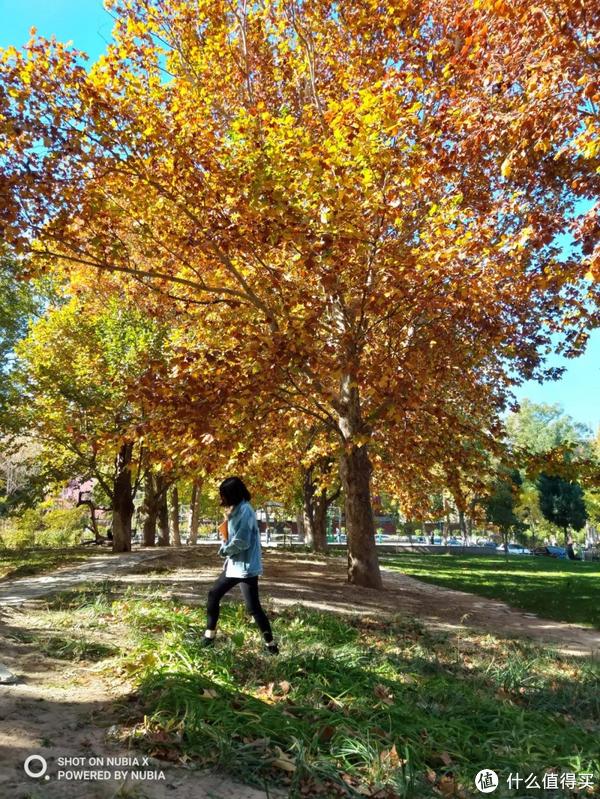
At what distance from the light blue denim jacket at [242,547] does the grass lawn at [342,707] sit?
0.70 m

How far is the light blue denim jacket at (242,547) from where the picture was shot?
18.9 ft

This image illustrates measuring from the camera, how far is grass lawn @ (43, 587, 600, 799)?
3.35 m

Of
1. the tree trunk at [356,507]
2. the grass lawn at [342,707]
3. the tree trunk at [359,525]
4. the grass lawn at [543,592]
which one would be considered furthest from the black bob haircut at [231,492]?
the grass lawn at [543,592]

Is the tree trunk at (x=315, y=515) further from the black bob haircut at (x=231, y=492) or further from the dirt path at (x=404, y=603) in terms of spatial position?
the black bob haircut at (x=231, y=492)

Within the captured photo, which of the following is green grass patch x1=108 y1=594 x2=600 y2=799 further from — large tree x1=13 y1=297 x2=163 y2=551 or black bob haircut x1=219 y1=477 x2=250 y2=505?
large tree x1=13 y1=297 x2=163 y2=551

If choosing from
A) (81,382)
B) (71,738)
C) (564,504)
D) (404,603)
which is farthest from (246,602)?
(564,504)

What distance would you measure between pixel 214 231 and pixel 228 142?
1669 millimetres

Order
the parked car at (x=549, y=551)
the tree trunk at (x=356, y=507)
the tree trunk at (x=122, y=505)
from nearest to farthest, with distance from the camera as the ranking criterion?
→ the tree trunk at (x=356, y=507), the tree trunk at (x=122, y=505), the parked car at (x=549, y=551)

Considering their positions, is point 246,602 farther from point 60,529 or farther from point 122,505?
point 60,529

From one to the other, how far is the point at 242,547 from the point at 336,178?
566 cm

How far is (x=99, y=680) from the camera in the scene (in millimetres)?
4566

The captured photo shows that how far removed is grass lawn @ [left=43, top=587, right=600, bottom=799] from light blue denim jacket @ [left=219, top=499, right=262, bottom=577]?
0.70 m

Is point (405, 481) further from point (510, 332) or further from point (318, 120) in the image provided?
point (318, 120)

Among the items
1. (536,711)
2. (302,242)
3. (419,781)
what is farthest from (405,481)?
(419,781)
